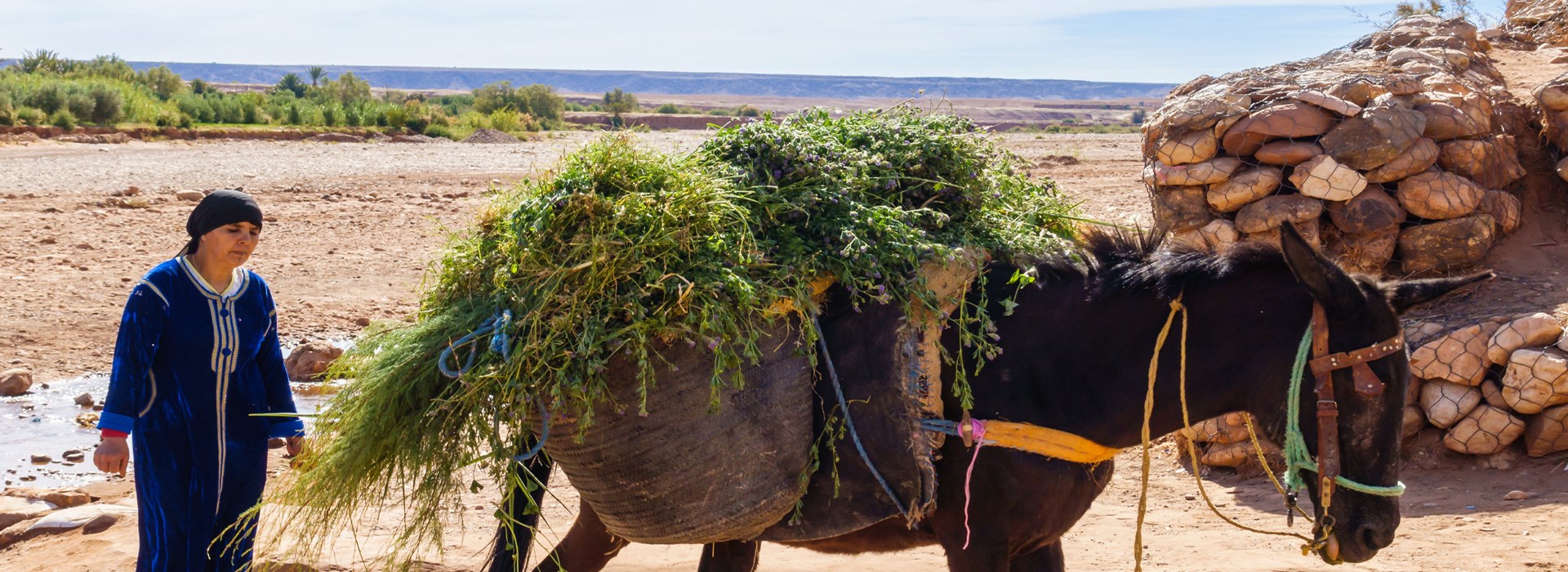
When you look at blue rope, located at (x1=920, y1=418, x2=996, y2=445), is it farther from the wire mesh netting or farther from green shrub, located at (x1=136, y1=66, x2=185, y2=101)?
green shrub, located at (x1=136, y1=66, x2=185, y2=101)

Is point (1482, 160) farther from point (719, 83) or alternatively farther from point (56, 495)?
point (719, 83)

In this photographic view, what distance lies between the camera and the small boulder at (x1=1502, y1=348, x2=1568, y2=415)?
17.7 ft

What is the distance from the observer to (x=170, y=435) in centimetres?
356

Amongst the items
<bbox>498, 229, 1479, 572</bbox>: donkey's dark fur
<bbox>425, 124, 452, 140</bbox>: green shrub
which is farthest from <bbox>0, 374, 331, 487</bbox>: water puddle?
<bbox>425, 124, 452, 140</bbox>: green shrub

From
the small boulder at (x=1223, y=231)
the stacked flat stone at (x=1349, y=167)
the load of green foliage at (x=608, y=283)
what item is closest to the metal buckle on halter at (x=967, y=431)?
the load of green foliage at (x=608, y=283)

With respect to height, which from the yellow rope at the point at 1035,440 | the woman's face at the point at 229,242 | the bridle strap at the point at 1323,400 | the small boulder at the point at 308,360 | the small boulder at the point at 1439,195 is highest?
the small boulder at the point at 1439,195

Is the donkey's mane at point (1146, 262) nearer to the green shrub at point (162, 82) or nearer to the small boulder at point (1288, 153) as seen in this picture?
the small boulder at point (1288, 153)

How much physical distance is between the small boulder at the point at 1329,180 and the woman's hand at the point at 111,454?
18.1 feet

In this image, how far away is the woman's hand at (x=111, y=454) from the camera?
340 centimetres

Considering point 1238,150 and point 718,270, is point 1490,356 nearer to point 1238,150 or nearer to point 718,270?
point 1238,150

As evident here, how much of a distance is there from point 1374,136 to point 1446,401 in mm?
1421

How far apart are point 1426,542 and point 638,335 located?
4.04m

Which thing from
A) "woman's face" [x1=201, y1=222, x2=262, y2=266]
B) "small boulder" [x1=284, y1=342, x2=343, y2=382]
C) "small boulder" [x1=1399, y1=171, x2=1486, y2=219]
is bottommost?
"small boulder" [x1=284, y1=342, x2=343, y2=382]

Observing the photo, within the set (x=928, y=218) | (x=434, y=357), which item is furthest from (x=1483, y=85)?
(x=434, y=357)
